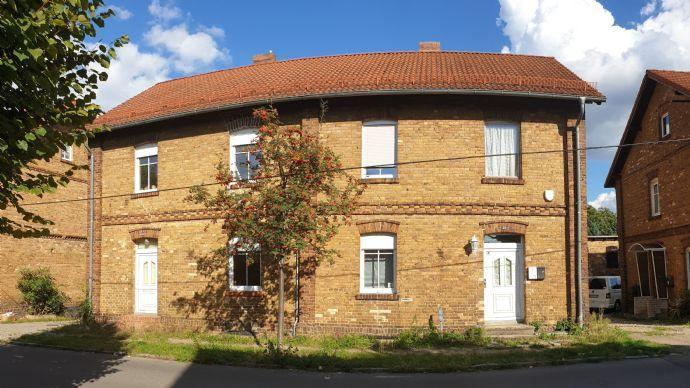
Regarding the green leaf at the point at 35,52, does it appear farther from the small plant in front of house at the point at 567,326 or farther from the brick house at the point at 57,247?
the brick house at the point at 57,247

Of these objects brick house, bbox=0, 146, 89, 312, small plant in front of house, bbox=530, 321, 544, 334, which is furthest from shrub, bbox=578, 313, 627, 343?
brick house, bbox=0, 146, 89, 312

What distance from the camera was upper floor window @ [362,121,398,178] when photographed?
1460 cm

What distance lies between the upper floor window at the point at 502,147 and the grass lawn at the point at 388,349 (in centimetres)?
412

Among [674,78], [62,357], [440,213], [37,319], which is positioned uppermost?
[674,78]

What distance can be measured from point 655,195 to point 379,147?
13.2m

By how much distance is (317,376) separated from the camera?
10.2 m

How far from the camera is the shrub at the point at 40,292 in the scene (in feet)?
71.1

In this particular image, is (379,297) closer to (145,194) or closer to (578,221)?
(578,221)

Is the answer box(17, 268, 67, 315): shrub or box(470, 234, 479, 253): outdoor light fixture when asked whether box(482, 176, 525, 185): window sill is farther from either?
box(17, 268, 67, 315): shrub

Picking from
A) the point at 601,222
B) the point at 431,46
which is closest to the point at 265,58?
the point at 431,46

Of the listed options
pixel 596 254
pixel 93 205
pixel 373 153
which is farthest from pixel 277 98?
pixel 596 254

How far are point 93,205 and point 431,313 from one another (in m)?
10.9

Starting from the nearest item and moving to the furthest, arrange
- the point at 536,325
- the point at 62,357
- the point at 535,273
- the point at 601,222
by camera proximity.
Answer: the point at 62,357 → the point at 536,325 → the point at 535,273 → the point at 601,222

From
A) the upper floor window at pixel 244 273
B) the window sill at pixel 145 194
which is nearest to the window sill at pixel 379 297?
the upper floor window at pixel 244 273
